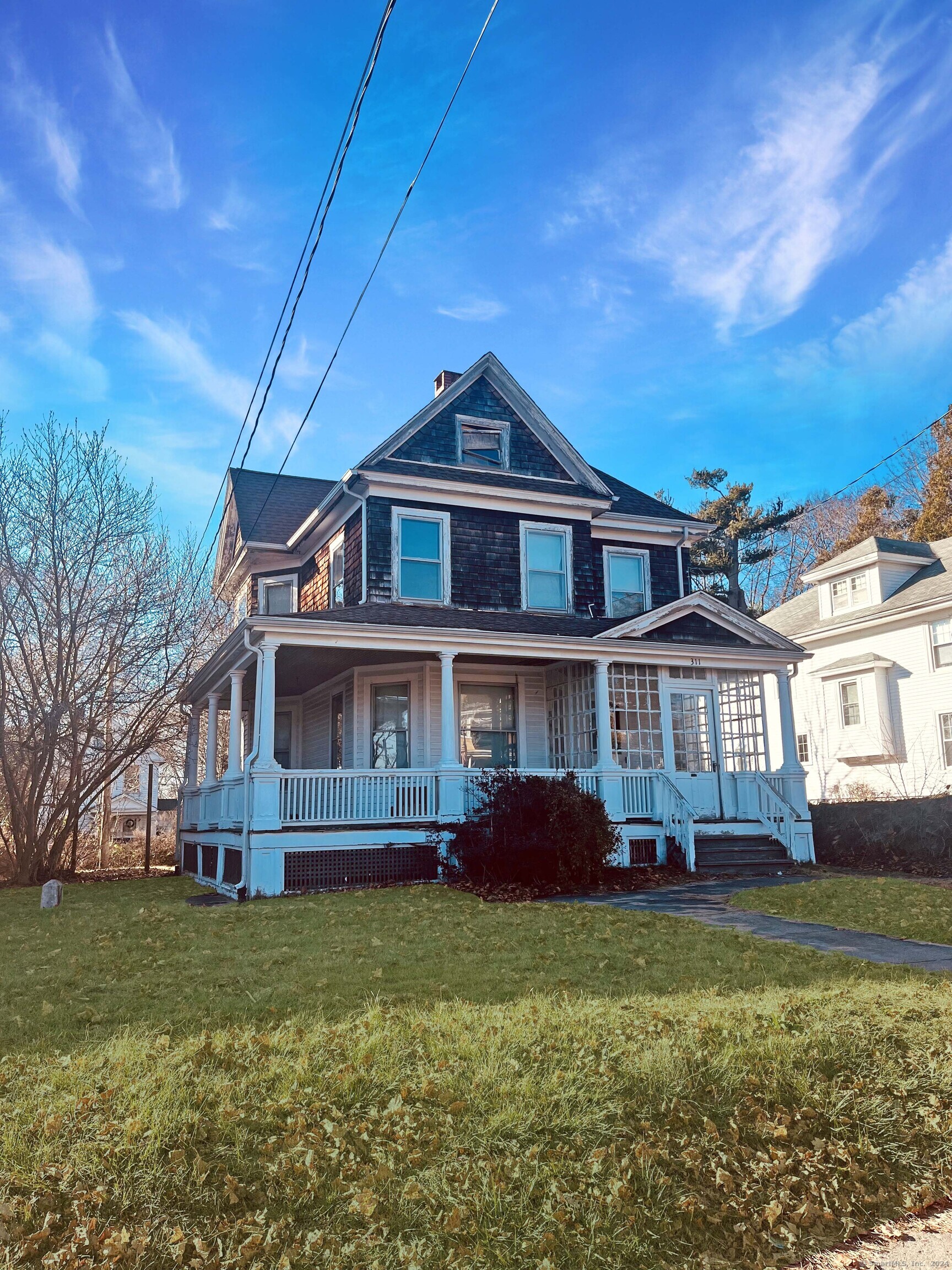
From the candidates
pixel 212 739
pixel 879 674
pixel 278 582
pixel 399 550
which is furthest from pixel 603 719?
pixel 879 674

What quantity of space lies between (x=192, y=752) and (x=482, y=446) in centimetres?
1004

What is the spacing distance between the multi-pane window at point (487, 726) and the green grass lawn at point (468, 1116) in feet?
34.9

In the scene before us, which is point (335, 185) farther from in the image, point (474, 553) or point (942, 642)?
point (942, 642)

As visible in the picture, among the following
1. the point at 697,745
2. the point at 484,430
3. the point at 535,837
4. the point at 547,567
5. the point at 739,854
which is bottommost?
the point at 739,854

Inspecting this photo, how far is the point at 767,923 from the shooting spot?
374 inches

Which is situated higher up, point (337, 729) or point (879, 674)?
point (879, 674)

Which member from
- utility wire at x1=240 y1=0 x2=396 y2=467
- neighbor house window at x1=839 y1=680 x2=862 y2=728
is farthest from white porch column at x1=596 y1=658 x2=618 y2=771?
neighbor house window at x1=839 y1=680 x2=862 y2=728

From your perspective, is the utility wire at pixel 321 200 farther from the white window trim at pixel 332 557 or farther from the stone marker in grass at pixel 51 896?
the stone marker in grass at pixel 51 896

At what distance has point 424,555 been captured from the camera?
17172mm

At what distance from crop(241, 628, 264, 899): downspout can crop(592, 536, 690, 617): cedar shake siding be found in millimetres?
7686

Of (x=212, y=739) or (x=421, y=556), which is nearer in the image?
(x=421, y=556)

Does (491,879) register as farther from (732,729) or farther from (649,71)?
(649,71)

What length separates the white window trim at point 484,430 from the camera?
17.9m

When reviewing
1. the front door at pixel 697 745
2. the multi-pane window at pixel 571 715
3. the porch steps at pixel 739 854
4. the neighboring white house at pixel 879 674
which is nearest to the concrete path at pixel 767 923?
the porch steps at pixel 739 854
